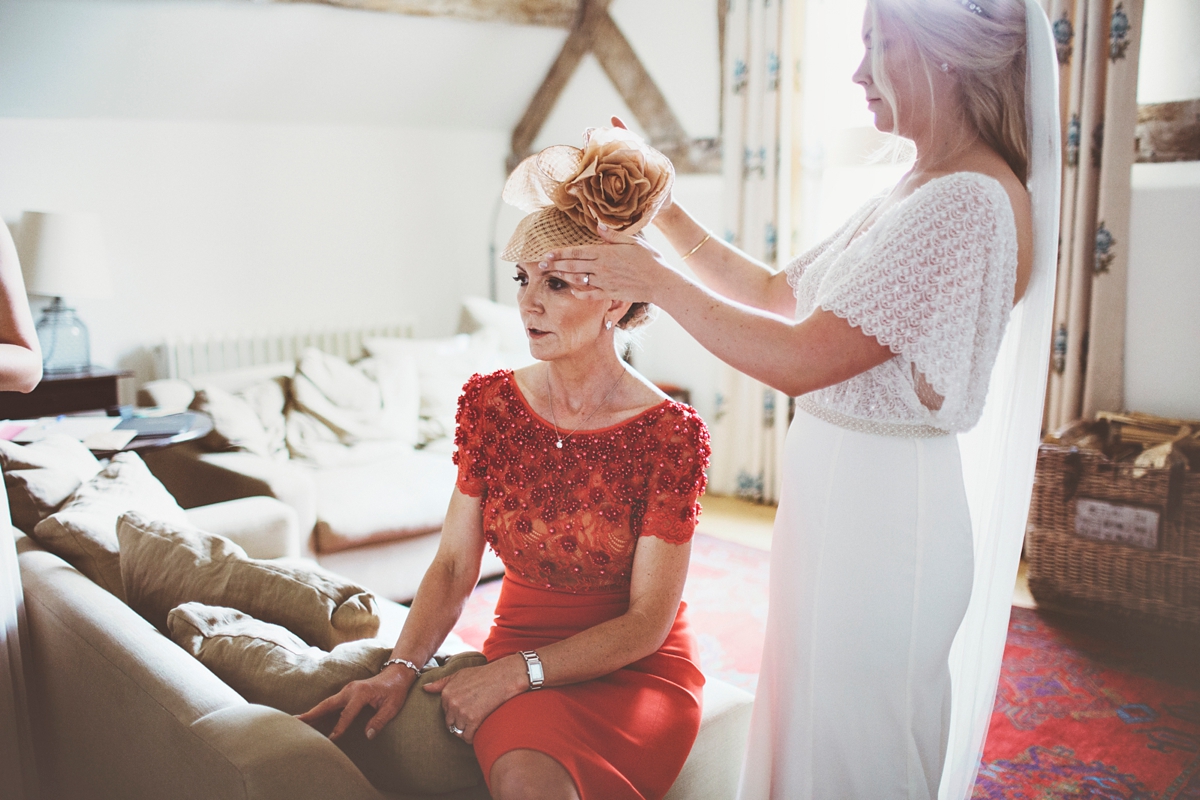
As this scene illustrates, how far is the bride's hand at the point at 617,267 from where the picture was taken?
4.09 ft

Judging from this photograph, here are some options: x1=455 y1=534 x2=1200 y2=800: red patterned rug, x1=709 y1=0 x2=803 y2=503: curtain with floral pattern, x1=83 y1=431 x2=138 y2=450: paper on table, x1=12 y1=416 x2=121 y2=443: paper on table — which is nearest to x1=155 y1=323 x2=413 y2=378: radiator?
x1=12 y1=416 x2=121 y2=443: paper on table

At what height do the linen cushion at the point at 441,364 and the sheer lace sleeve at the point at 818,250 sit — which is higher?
the sheer lace sleeve at the point at 818,250

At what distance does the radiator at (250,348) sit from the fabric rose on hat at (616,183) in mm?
3185

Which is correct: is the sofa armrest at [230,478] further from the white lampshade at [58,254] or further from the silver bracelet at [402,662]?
the silver bracelet at [402,662]

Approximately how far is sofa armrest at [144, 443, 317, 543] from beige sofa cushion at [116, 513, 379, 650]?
4.47ft

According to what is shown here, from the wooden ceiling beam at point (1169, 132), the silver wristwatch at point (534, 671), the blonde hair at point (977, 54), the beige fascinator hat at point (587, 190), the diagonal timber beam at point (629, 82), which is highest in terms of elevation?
the diagonal timber beam at point (629, 82)

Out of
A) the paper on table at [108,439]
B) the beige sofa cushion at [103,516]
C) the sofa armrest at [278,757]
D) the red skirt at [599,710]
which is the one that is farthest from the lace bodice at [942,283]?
the paper on table at [108,439]

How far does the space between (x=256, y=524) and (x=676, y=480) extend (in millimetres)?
1651

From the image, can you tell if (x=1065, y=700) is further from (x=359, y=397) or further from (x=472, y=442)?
(x=359, y=397)

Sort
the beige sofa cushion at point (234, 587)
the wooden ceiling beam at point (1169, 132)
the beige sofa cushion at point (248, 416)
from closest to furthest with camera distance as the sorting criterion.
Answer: the beige sofa cushion at point (234, 587), the wooden ceiling beam at point (1169, 132), the beige sofa cushion at point (248, 416)

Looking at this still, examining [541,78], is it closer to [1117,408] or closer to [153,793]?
[1117,408]

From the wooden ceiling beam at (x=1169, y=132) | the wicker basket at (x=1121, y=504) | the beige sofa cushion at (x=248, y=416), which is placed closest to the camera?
the wicker basket at (x=1121, y=504)

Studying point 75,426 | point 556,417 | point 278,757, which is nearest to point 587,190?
point 556,417

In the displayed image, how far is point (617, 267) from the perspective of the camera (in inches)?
49.2
